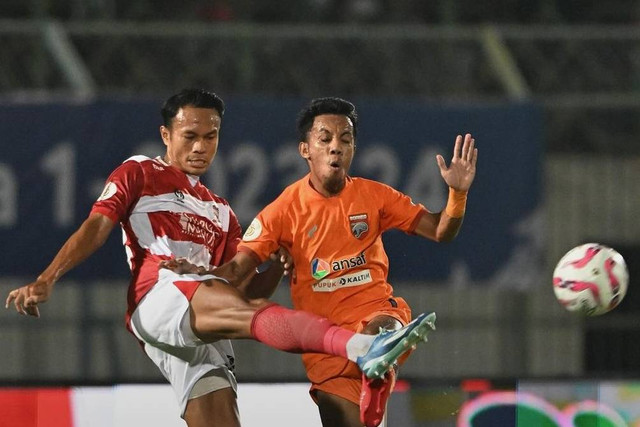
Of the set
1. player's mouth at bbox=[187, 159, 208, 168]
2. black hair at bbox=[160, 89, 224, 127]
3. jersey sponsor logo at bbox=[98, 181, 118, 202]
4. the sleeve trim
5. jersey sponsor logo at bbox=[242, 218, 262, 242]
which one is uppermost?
black hair at bbox=[160, 89, 224, 127]

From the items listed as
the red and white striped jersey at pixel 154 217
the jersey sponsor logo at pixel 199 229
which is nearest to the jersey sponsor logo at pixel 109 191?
the red and white striped jersey at pixel 154 217

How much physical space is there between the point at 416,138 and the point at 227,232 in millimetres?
3082

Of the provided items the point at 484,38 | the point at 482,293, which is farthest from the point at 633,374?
the point at 484,38

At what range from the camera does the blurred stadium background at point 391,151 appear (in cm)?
837

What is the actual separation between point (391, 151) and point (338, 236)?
3.27m

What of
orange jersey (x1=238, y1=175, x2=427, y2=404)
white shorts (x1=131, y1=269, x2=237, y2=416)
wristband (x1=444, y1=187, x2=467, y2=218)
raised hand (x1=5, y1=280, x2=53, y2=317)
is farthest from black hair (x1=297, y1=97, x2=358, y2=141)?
raised hand (x1=5, y1=280, x2=53, y2=317)

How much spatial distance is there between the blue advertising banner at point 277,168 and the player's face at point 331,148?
298 cm

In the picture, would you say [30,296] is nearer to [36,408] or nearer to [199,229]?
[199,229]

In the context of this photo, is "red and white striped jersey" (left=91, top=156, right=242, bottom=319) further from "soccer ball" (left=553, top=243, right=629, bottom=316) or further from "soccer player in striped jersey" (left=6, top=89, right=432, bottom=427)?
"soccer ball" (left=553, top=243, right=629, bottom=316)

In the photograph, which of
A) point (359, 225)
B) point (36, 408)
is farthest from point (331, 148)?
point (36, 408)

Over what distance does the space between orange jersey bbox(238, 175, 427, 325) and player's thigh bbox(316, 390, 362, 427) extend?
0.32 metres

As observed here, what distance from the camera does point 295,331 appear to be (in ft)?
15.8

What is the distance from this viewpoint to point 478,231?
854 cm

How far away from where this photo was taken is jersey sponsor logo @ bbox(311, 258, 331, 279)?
212 inches
